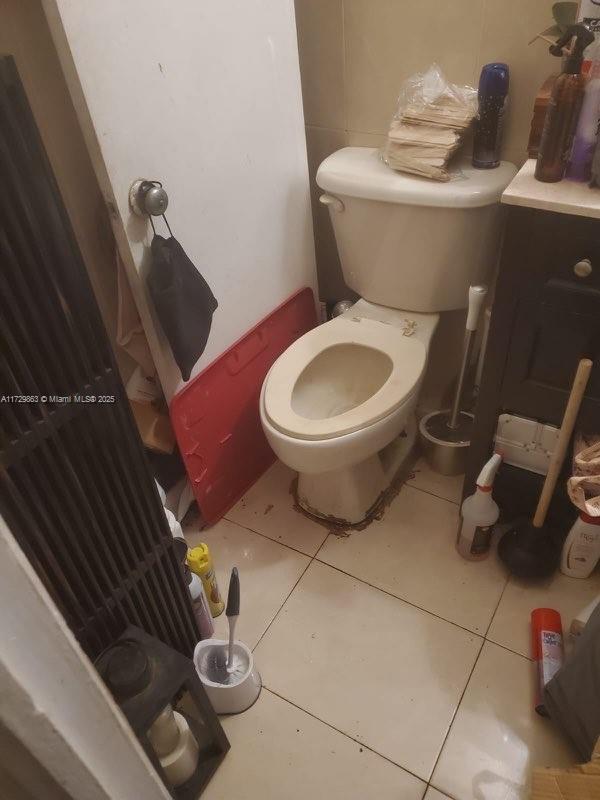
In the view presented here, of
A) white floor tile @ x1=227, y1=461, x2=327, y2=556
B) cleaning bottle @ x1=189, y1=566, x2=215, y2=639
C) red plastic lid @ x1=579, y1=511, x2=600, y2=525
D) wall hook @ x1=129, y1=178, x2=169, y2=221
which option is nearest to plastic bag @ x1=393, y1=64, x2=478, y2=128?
wall hook @ x1=129, y1=178, x2=169, y2=221

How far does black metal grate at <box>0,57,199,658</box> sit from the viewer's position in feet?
2.10

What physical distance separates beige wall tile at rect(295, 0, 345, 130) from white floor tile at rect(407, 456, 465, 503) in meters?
0.97

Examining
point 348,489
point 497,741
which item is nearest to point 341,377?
point 348,489

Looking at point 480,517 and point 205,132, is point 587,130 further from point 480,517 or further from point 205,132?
point 480,517

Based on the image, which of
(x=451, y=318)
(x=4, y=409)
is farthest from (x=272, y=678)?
(x=451, y=318)

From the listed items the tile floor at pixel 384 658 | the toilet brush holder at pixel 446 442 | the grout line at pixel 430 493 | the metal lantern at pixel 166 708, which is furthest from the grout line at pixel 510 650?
the metal lantern at pixel 166 708

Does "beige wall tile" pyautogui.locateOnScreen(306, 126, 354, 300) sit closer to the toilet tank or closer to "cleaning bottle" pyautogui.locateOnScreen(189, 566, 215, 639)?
the toilet tank

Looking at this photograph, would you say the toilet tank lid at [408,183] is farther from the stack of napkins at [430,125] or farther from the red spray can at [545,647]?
the red spray can at [545,647]

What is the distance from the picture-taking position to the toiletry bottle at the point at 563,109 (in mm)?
909

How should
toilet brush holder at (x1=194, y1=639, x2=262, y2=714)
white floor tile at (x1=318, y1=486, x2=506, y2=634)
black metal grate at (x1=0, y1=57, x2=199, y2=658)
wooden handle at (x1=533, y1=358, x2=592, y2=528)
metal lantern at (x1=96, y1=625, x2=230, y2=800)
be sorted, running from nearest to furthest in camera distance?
black metal grate at (x1=0, y1=57, x2=199, y2=658), metal lantern at (x1=96, y1=625, x2=230, y2=800), wooden handle at (x1=533, y1=358, x2=592, y2=528), toilet brush holder at (x1=194, y1=639, x2=262, y2=714), white floor tile at (x1=318, y1=486, x2=506, y2=634)

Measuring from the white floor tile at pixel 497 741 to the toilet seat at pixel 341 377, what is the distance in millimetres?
615

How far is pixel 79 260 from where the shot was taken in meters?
0.71

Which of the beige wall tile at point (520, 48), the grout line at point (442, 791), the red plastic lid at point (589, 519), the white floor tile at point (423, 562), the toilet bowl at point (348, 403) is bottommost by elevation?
the grout line at point (442, 791)

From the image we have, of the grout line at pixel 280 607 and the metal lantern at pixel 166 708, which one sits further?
the grout line at pixel 280 607
